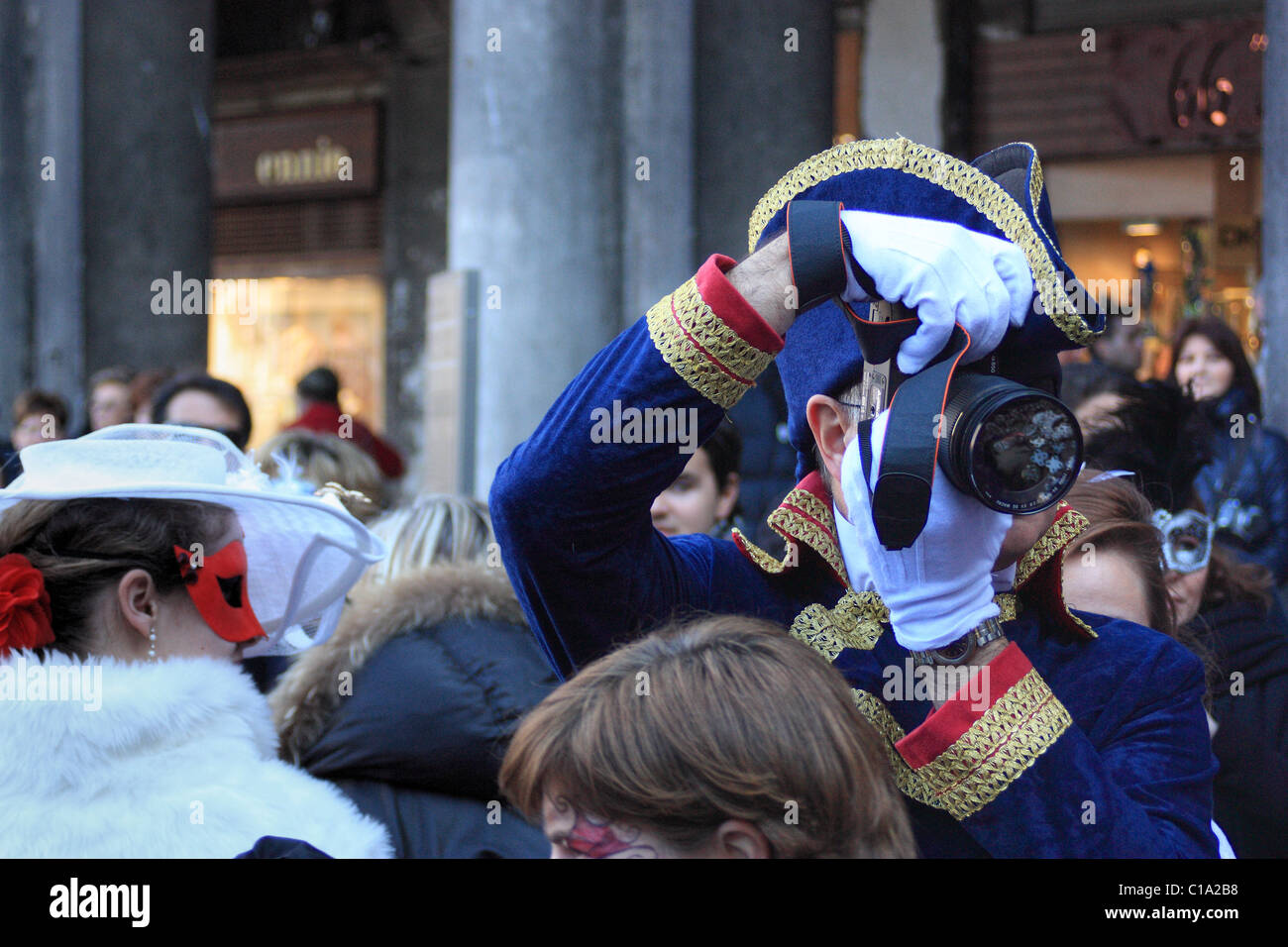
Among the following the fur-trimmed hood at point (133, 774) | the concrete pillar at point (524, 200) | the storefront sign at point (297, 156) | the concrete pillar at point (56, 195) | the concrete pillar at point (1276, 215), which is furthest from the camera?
the storefront sign at point (297, 156)

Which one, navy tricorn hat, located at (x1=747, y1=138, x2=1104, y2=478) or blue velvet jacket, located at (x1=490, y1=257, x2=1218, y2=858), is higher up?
navy tricorn hat, located at (x1=747, y1=138, x2=1104, y2=478)

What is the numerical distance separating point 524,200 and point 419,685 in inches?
122

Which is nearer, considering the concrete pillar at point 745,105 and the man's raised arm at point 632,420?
the man's raised arm at point 632,420

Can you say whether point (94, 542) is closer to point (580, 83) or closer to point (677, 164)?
point (580, 83)

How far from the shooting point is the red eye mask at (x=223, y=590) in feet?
6.40

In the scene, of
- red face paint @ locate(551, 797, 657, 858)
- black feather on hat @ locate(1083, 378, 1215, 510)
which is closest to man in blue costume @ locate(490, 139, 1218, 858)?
red face paint @ locate(551, 797, 657, 858)

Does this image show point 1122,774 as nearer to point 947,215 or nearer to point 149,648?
point 947,215

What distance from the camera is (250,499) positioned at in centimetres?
199

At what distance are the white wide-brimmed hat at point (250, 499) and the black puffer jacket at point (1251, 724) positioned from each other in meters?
1.71

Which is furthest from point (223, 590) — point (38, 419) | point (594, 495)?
point (38, 419)

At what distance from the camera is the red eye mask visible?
1.95m

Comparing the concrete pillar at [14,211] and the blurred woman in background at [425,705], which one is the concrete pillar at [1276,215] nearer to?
the blurred woman in background at [425,705]

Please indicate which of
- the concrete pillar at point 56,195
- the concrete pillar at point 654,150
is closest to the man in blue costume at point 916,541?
the concrete pillar at point 654,150

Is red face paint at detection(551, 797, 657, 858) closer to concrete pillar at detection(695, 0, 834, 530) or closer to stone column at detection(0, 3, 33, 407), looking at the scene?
concrete pillar at detection(695, 0, 834, 530)
